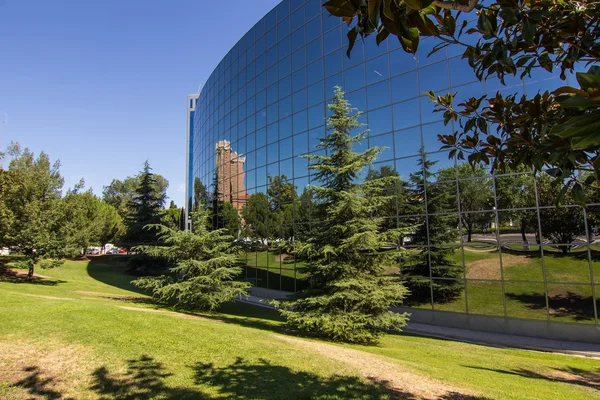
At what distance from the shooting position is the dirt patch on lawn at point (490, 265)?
45.0ft

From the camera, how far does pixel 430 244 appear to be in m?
15.7

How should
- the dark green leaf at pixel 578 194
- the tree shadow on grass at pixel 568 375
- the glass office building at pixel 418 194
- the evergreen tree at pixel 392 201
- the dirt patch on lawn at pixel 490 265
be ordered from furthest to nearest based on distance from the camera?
the evergreen tree at pixel 392 201 → the dirt patch on lawn at pixel 490 265 → the glass office building at pixel 418 194 → the tree shadow on grass at pixel 568 375 → the dark green leaf at pixel 578 194

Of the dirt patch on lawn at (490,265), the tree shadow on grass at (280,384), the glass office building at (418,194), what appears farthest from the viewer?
the dirt patch on lawn at (490,265)

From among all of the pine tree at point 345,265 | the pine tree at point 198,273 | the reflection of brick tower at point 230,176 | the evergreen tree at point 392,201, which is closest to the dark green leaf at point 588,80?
the pine tree at point 345,265

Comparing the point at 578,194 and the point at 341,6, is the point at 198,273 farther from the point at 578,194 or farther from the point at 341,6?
the point at 341,6

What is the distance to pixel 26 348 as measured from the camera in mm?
6723

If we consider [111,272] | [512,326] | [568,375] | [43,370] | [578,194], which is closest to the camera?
[578,194]

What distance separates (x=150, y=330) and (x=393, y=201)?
12287 millimetres

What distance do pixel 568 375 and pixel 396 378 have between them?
5270mm

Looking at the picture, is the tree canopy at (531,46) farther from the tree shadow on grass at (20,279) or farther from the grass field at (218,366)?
the tree shadow on grass at (20,279)

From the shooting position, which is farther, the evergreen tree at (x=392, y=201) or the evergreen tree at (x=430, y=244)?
the evergreen tree at (x=392, y=201)

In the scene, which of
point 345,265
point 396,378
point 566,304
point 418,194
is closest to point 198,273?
point 345,265

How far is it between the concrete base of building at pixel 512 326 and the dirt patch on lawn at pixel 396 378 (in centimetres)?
803

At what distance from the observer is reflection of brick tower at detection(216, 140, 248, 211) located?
27531 millimetres
